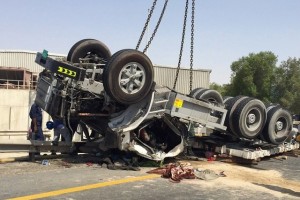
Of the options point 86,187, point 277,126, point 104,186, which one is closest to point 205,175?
point 104,186

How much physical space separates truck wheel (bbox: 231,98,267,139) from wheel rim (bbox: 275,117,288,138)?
58 centimetres

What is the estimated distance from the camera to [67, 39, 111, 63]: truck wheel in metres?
7.68

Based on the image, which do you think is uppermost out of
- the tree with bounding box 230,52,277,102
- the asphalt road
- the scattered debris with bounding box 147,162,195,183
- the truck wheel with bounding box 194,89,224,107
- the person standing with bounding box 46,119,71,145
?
the tree with bounding box 230,52,277,102

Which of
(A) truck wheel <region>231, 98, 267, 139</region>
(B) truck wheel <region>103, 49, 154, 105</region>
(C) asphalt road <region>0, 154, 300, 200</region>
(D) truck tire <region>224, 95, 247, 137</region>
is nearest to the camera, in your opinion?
(C) asphalt road <region>0, 154, 300, 200</region>

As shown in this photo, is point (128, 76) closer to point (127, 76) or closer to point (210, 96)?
point (127, 76)

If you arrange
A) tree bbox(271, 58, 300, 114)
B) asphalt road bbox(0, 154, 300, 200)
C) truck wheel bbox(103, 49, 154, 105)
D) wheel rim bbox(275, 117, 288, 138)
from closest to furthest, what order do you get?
asphalt road bbox(0, 154, 300, 200) → truck wheel bbox(103, 49, 154, 105) → wheel rim bbox(275, 117, 288, 138) → tree bbox(271, 58, 300, 114)

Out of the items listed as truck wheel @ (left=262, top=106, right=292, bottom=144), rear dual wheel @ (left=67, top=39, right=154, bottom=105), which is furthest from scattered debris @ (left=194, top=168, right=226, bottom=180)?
truck wheel @ (left=262, top=106, right=292, bottom=144)

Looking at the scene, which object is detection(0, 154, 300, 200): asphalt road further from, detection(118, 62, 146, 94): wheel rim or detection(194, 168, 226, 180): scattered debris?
detection(118, 62, 146, 94): wheel rim

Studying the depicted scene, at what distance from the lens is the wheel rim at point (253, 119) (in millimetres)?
8000

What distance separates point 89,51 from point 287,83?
142ft

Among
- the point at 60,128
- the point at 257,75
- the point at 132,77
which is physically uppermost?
the point at 257,75

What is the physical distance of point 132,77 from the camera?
21.9ft

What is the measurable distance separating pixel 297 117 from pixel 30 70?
23.6 meters

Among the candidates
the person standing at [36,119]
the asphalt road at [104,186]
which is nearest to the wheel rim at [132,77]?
the asphalt road at [104,186]
